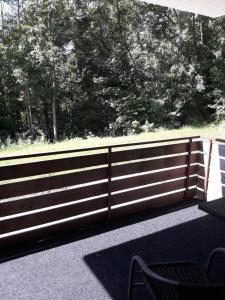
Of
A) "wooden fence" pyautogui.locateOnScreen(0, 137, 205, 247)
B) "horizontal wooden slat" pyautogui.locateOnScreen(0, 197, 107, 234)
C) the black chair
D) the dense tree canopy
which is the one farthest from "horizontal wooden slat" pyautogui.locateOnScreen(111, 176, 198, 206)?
the dense tree canopy

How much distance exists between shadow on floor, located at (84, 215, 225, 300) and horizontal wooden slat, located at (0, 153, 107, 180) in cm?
92

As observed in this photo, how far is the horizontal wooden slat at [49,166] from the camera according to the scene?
2924mm

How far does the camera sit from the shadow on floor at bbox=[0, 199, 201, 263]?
297 cm

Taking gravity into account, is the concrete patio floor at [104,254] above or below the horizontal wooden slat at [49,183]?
below

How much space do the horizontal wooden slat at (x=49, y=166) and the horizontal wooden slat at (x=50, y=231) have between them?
24.1 inches

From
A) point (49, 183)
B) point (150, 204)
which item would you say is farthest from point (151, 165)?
point (49, 183)

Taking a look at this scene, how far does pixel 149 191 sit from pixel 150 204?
179 millimetres

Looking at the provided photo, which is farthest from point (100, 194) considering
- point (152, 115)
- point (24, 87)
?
point (24, 87)

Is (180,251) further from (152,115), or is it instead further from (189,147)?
(152,115)

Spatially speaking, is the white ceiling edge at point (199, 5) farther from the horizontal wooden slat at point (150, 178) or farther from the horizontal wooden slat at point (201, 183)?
the horizontal wooden slat at point (201, 183)

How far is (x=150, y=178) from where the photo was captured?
3.91 meters

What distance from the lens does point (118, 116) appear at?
1446 centimetres

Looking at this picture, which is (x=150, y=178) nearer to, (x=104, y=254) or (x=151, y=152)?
(x=151, y=152)

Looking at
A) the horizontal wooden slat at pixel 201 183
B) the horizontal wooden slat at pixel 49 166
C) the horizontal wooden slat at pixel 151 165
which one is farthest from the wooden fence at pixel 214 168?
the horizontal wooden slat at pixel 49 166
